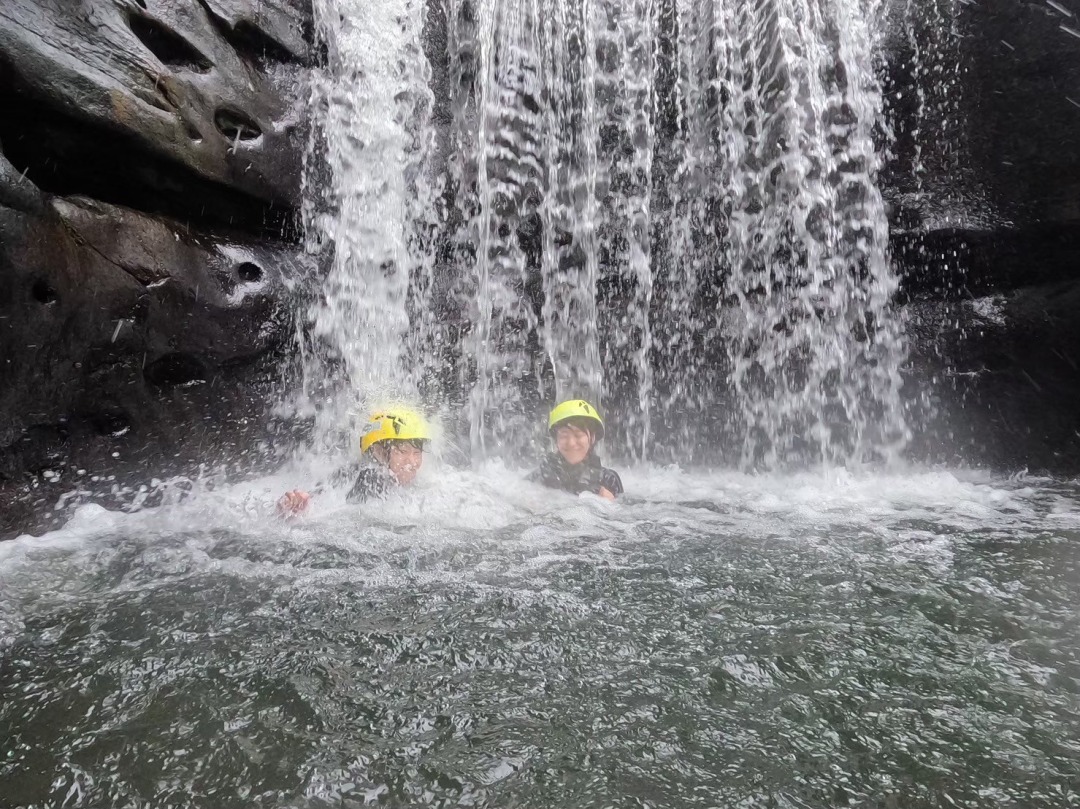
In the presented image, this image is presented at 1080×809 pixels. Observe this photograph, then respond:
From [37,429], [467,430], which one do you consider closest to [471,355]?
[467,430]

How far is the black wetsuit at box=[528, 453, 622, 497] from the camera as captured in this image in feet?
18.3

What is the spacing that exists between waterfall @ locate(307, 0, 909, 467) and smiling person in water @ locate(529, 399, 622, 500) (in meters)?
1.41

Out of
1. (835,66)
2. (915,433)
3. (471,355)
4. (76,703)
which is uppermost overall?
(835,66)

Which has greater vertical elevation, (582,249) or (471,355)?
(582,249)

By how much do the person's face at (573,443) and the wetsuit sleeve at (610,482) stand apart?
0.25 meters

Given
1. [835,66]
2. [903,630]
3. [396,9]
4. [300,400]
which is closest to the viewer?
[903,630]

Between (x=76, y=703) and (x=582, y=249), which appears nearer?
(x=76, y=703)

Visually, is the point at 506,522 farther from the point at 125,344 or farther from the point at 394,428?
the point at 125,344

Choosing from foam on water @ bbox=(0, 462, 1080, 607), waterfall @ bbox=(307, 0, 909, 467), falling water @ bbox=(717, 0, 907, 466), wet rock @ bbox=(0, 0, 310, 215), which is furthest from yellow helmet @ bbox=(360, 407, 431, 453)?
falling water @ bbox=(717, 0, 907, 466)

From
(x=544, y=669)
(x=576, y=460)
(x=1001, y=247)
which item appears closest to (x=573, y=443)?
(x=576, y=460)

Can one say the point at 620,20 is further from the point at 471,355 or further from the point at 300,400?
the point at 300,400

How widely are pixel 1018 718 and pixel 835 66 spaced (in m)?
7.45

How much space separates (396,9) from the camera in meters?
7.85

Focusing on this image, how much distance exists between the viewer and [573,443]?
229 inches
